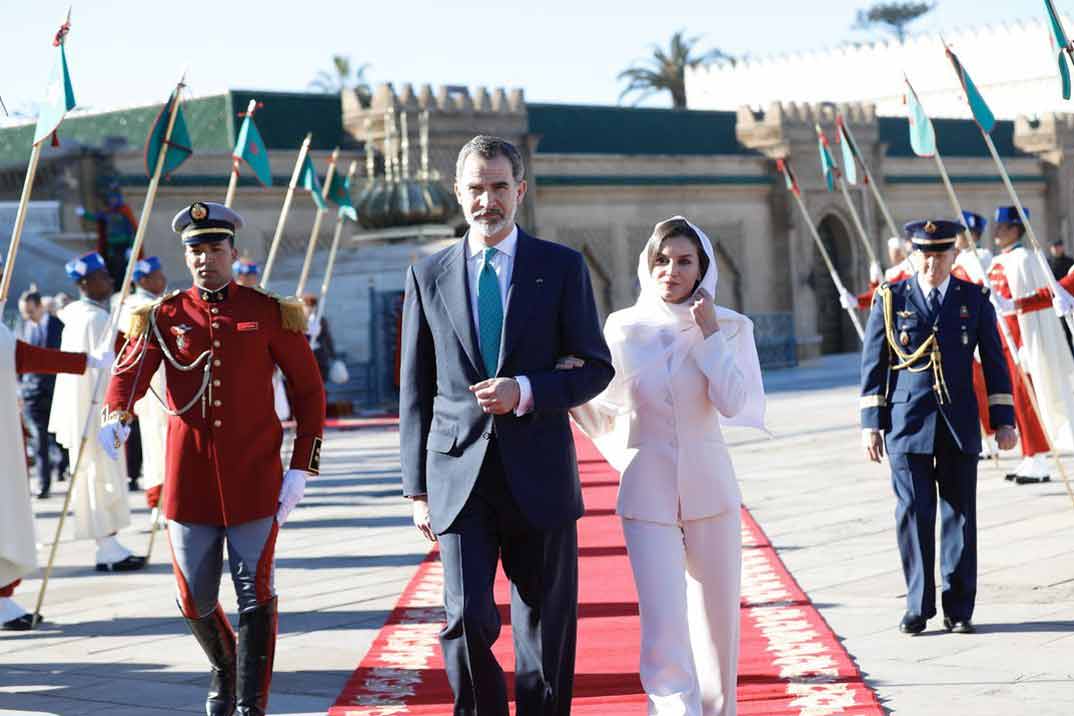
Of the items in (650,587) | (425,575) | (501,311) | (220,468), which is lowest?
(425,575)

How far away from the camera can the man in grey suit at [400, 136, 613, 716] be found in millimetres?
5082

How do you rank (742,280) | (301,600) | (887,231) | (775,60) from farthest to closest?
(775,60), (887,231), (742,280), (301,600)

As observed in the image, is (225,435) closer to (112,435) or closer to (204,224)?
(112,435)

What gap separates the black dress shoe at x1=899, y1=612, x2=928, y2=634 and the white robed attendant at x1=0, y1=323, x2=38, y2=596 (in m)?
3.80

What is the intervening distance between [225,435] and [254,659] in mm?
770

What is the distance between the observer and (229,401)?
6199 mm

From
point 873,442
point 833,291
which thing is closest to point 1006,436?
point 873,442

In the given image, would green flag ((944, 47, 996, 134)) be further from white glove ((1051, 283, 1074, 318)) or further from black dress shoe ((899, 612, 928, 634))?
black dress shoe ((899, 612, 928, 634))

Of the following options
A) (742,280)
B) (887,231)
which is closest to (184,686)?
(742,280)

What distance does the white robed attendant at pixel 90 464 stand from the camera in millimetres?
10891

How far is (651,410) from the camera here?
18.8 ft

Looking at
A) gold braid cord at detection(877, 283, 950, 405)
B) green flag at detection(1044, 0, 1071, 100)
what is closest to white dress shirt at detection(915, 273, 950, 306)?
gold braid cord at detection(877, 283, 950, 405)

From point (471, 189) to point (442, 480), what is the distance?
Result: 2.76 ft

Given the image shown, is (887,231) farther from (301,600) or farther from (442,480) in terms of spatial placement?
(442,480)
